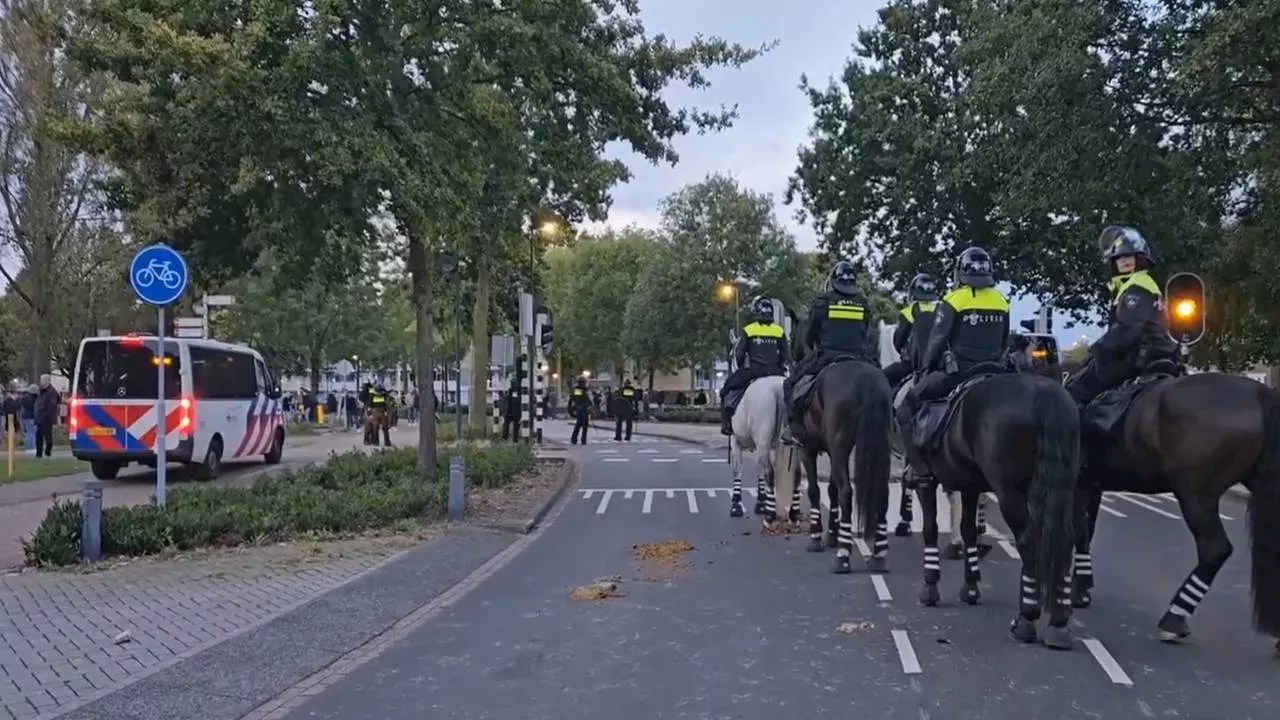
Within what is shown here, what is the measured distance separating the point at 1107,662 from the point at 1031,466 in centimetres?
138

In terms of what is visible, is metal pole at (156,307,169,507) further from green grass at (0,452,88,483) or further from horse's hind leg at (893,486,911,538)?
green grass at (0,452,88,483)

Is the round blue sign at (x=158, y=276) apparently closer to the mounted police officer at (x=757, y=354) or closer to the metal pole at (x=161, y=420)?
the metal pole at (x=161, y=420)

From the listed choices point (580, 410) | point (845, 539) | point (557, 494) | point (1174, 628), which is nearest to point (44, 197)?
point (580, 410)

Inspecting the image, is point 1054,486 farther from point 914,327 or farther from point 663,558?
point 663,558

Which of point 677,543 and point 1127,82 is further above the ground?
point 1127,82

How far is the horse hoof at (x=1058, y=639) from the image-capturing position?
8172mm

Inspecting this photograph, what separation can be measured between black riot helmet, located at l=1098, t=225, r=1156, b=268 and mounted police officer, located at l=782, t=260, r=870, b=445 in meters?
3.72

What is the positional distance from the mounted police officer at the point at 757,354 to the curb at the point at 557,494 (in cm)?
283

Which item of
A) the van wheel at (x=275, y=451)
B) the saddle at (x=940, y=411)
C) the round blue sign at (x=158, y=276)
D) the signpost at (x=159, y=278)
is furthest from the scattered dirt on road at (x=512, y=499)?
the van wheel at (x=275, y=451)

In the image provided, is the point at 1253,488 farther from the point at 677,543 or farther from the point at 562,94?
the point at 562,94

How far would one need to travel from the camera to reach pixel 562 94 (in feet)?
61.5

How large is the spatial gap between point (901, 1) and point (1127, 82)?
1147cm

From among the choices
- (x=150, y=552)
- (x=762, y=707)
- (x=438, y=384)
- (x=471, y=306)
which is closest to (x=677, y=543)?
(x=150, y=552)

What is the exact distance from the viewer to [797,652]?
827cm
